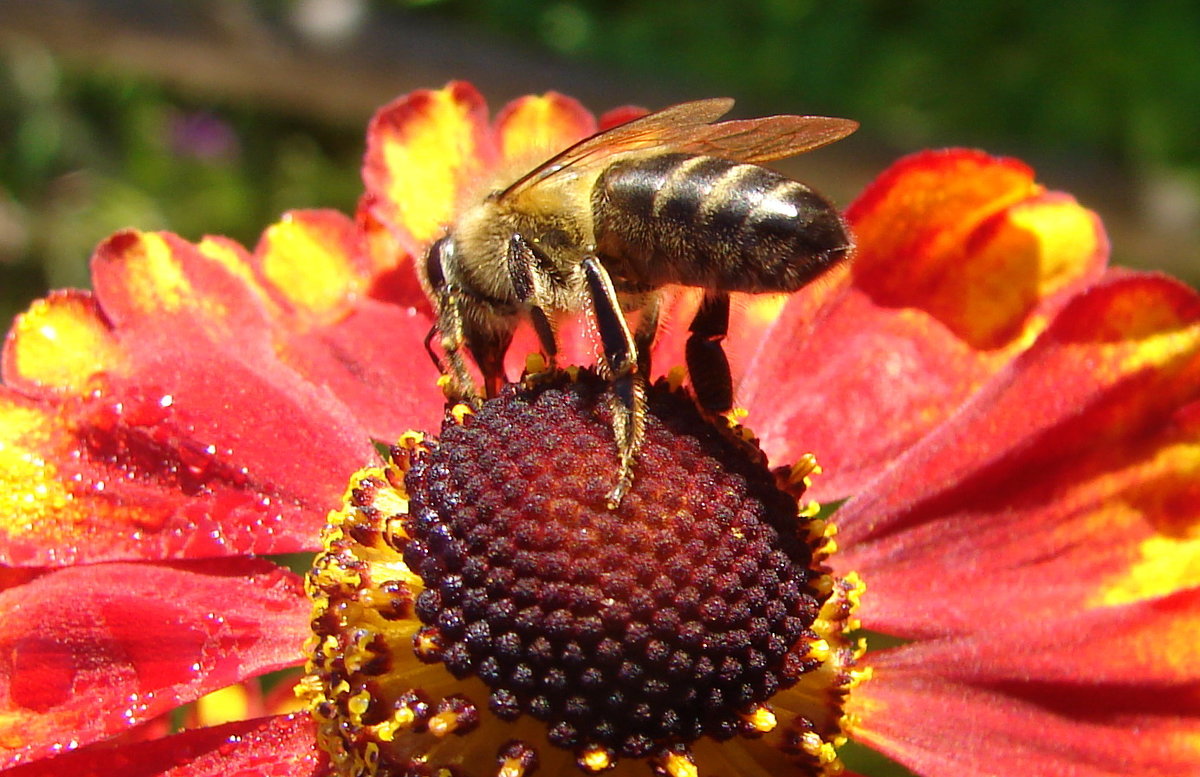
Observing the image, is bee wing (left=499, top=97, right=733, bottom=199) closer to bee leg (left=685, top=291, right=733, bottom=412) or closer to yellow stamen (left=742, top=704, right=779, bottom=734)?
bee leg (left=685, top=291, right=733, bottom=412)

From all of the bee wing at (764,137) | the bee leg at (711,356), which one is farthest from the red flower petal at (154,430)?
→ the bee wing at (764,137)

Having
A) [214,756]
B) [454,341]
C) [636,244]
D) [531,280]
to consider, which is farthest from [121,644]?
[636,244]

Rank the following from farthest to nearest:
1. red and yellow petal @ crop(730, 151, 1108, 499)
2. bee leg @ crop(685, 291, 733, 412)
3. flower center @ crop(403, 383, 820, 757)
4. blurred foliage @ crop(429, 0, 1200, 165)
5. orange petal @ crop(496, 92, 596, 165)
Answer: blurred foliage @ crop(429, 0, 1200, 165), orange petal @ crop(496, 92, 596, 165), red and yellow petal @ crop(730, 151, 1108, 499), bee leg @ crop(685, 291, 733, 412), flower center @ crop(403, 383, 820, 757)

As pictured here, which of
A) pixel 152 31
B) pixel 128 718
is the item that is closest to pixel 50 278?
pixel 152 31

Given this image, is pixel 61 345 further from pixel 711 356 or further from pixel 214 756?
pixel 711 356

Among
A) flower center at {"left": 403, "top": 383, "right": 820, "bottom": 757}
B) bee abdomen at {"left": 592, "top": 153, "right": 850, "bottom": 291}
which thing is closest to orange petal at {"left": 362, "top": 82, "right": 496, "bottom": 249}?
bee abdomen at {"left": 592, "top": 153, "right": 850, "bottom": 291}

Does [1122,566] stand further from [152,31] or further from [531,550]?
[152,31]
